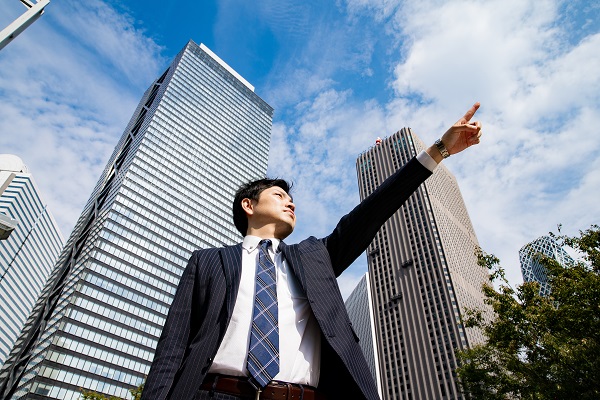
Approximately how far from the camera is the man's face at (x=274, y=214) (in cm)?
288

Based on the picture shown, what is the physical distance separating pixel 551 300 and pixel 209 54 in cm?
11352

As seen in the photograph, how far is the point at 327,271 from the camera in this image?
2451 mm

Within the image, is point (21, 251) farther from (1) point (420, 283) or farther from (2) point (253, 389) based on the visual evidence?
(2) point (253, 389)

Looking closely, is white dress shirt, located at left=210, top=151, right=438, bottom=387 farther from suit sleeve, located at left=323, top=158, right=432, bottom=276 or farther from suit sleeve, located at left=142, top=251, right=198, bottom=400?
suit sleeve, located at left=142, top=251, right=198, bottom=400

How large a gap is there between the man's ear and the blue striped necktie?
637mm

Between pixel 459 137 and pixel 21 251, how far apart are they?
456 ft

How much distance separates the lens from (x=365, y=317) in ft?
321

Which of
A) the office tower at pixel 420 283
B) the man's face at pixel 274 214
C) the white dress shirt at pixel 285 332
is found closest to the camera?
the white dress shirt at pixel 285 332

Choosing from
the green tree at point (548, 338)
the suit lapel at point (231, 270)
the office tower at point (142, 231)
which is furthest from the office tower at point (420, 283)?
the suit lapel at point (231, 270)

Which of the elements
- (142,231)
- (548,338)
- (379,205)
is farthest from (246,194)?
(142,231)

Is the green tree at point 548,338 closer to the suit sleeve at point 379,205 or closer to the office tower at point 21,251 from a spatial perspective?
the suit sleeve at point 379,205

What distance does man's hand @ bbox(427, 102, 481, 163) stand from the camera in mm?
2430

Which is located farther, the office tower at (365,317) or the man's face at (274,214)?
the office tower at (365,317)

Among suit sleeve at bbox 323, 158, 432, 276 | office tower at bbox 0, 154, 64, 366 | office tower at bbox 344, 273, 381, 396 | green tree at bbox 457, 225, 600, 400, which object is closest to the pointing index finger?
suit sleeve at bbox 323, 158, 432, 276
